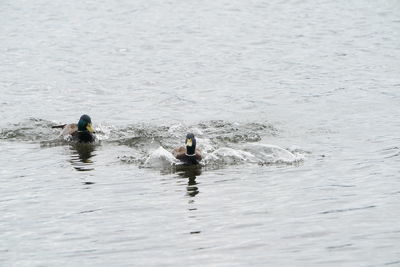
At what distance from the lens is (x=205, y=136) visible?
61.7 ft

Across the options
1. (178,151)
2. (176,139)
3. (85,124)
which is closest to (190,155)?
(178,151)

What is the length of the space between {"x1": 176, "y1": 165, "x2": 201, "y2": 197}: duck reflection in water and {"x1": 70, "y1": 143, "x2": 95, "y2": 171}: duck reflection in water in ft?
6.07

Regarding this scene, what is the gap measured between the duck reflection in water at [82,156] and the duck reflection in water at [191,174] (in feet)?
6.07

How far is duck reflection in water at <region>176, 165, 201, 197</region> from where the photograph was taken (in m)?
14.0

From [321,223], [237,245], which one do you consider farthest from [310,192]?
[237,245]

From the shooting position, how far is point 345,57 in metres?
28.4

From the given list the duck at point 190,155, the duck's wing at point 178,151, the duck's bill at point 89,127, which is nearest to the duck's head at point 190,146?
the duck at point 190,155

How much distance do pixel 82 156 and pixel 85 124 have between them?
1.33 m

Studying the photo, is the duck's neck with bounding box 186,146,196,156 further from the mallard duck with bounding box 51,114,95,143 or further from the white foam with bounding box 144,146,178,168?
the mallard duck with bounding box 51,114,95,143

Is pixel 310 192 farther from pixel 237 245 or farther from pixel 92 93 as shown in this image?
pixel 92 93

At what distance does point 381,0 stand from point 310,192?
27.6 meters

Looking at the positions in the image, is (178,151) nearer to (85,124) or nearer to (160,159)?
(160,159)

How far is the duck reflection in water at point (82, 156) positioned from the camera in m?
16.2

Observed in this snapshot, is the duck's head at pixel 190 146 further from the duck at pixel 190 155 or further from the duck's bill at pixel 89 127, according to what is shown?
the duck's bill at pixel 89 127
